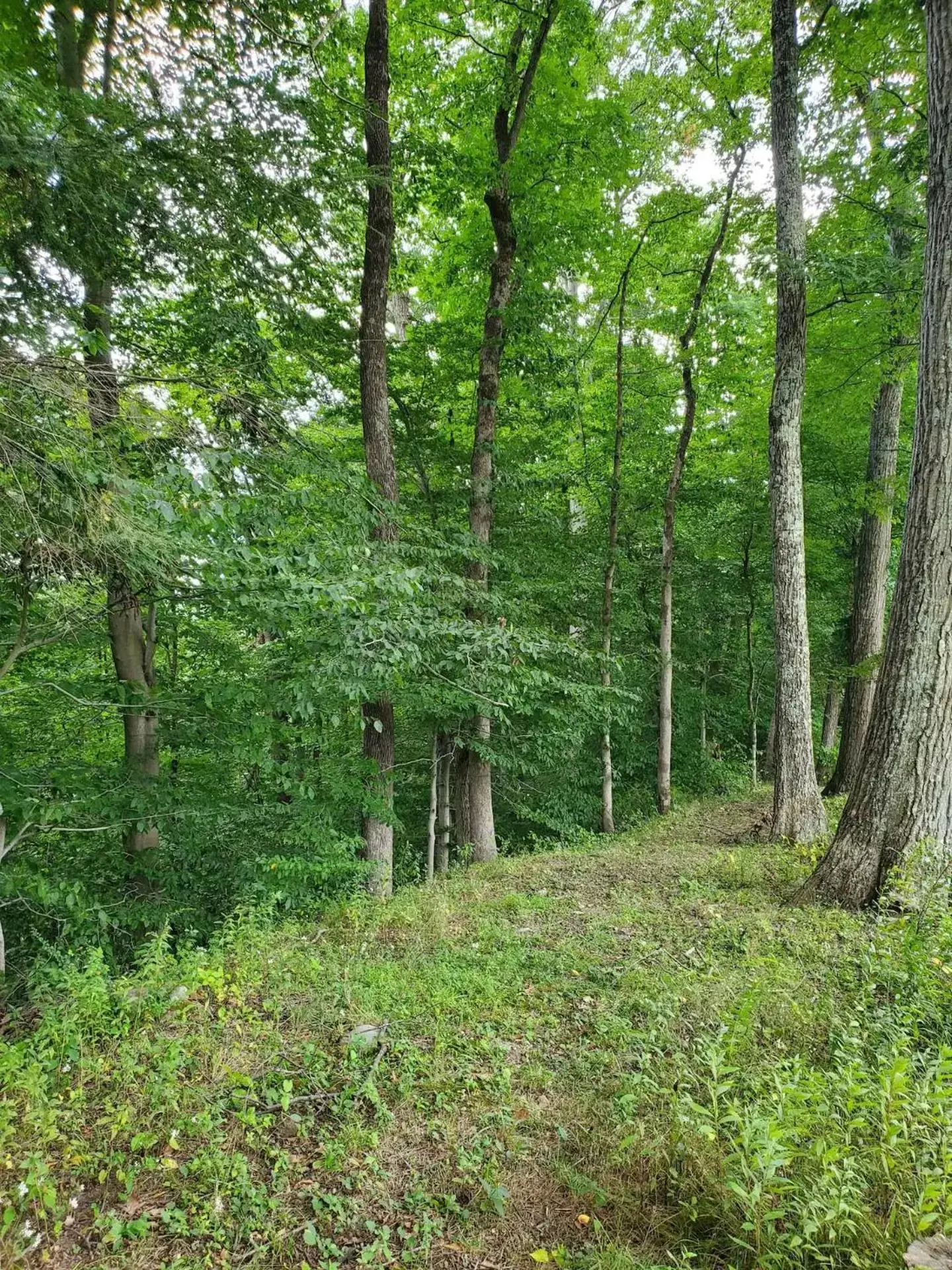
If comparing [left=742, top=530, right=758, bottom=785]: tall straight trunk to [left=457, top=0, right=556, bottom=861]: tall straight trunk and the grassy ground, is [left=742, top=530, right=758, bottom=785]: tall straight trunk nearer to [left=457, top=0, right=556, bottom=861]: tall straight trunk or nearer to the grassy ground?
[left=457, top=0, right=556, bottom=861]: tall straight trunk

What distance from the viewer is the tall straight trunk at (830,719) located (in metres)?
15.1

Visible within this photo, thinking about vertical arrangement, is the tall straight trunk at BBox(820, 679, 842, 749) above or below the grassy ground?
above

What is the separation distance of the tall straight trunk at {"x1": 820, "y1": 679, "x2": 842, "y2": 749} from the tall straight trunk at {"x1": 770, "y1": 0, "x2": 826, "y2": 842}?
9481 mm

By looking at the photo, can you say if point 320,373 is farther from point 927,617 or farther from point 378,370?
point 927,617

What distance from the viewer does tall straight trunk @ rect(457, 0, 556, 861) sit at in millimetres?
7223

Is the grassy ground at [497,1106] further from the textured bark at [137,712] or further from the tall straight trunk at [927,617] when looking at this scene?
the textured bark at [137,712]

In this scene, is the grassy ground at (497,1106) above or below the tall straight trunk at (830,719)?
below

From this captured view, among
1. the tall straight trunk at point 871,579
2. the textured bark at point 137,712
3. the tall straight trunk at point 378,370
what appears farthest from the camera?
→ the tall straight trunk at point 871,579

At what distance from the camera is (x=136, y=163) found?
13.8 feet

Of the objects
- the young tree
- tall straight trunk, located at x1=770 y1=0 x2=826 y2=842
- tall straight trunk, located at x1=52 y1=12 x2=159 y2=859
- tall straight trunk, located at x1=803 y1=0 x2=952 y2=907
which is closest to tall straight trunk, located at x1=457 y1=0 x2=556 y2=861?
the young tree

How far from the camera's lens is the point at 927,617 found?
4.46 meters

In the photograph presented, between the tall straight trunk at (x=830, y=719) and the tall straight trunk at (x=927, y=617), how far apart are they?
11.4m

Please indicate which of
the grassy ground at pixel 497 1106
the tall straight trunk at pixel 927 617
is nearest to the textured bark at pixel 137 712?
the grassy ground at pixel 497 1106

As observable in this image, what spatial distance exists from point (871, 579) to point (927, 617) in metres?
5.30
